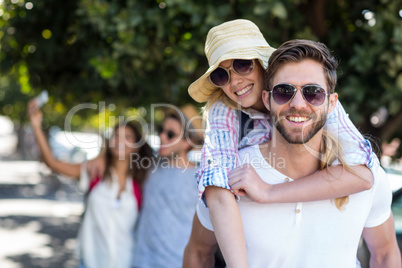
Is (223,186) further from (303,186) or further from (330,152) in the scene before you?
(330,152)

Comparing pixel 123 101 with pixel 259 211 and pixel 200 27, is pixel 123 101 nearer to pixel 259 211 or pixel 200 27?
pixel 200 27

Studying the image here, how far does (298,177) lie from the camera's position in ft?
6.43

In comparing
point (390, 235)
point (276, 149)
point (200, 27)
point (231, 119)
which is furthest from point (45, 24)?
point (390, 235)

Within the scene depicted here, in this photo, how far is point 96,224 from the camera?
3.83m

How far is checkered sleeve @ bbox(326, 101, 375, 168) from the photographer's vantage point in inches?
75.9

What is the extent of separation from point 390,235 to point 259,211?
0.57 meters

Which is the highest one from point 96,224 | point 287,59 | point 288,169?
point 287,59

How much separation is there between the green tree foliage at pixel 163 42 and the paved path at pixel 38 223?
8.95 feet

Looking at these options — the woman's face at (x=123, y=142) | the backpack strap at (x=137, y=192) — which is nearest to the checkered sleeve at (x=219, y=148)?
the backpack strap at (x=137, y=192)

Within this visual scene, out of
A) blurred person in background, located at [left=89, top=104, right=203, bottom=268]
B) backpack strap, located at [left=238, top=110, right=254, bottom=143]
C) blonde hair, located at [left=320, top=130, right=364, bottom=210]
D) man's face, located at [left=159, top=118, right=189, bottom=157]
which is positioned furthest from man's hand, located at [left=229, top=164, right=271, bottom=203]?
man's face, located at [left=159, top=118, right=189, bottom=157]

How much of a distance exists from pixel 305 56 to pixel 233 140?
0.49 metres

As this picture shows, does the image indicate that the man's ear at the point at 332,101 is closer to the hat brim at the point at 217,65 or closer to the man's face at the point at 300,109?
the man's face at the point at 300,109

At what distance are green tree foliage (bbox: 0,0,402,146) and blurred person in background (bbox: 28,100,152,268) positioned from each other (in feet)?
2.16

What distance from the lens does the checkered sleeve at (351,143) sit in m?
1.93
